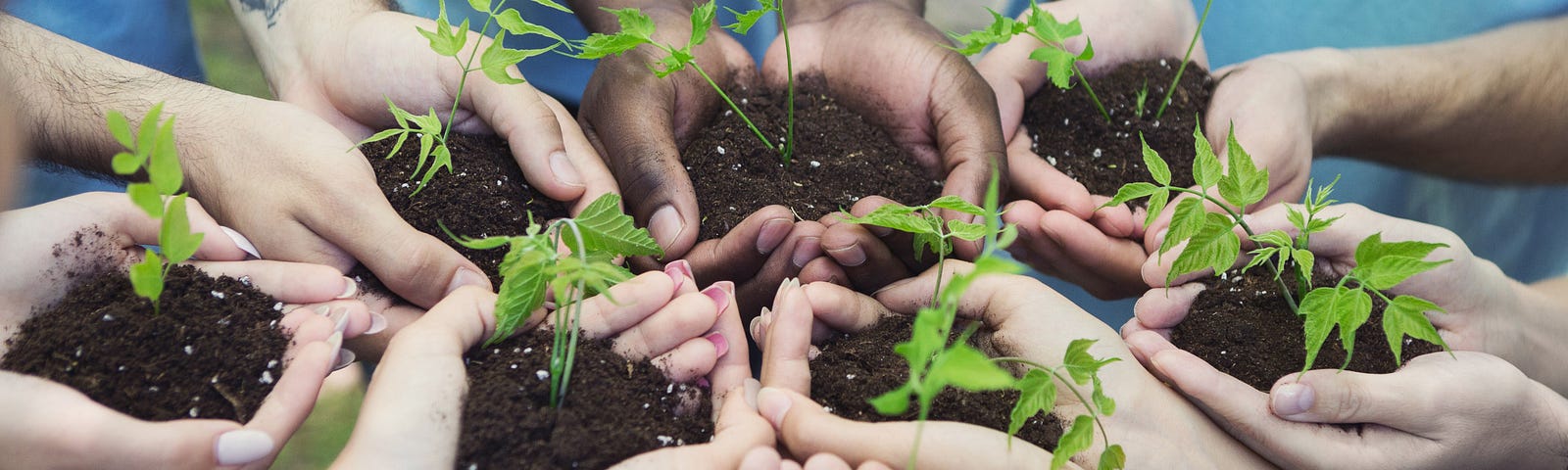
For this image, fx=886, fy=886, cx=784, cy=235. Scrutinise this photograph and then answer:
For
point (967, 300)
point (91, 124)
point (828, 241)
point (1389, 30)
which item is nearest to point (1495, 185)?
point (1389, 30)

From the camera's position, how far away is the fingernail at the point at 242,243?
117cm

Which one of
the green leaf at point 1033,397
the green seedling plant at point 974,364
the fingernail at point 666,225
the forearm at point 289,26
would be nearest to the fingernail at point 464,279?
the fingernail at point 666,225

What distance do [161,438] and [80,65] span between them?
0.89 meters

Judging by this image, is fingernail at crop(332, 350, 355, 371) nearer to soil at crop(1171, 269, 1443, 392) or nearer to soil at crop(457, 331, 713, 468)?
soil at crop(457, 331, 713, 468)

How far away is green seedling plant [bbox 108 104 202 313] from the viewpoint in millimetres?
772

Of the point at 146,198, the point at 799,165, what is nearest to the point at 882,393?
the point at 799,165

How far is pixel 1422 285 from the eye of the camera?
1292 millimetres

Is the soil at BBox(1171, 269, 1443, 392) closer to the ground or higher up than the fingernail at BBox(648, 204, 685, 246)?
closer to the ground

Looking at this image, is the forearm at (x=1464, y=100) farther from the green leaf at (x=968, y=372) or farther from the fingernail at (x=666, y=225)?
the green leaf at (x=968, y=372)

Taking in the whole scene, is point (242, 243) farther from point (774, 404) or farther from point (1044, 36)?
point (1044, 36)

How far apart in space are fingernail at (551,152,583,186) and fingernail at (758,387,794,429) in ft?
1.60

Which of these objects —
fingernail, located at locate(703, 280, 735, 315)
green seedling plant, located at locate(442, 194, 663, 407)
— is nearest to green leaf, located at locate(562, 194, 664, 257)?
green seedling plant, located at locate(442, 194, 663, 407)

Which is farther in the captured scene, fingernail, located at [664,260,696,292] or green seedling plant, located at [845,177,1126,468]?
fingernail, located at [664,260,696,292]

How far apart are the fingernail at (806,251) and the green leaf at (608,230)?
9.9 inches
